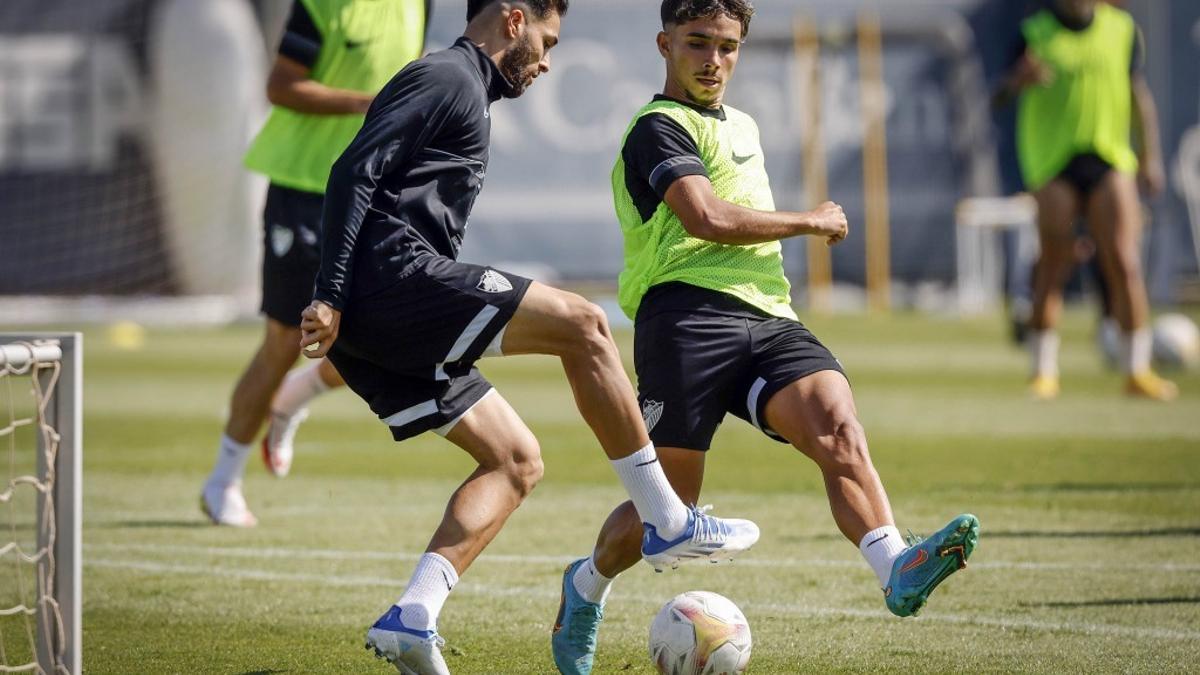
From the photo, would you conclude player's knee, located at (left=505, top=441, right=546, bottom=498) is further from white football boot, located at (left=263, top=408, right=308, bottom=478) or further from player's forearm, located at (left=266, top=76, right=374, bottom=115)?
white football boot, located at (left=263, top=408, right=308, bottom=478)

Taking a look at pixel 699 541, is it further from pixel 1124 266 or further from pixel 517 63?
pixel 1124 266

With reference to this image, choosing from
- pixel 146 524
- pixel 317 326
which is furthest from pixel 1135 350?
pixel 317 326

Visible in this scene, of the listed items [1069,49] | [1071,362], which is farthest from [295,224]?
[1071,362]

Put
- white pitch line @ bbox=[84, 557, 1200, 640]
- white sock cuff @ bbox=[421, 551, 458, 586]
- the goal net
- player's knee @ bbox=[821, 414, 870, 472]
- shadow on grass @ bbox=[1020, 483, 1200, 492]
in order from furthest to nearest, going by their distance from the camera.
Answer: shadow on grass @ bbox=[1020, 483, 1200, 492], white pitch line @ bbox=[84, 557, 1200, 640], player's knee @ bbox=[821, 414, 870, 472], white sock cuff @ bbox=[421, 551, 458, 586], the goal net

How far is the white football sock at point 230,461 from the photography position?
24.0ft

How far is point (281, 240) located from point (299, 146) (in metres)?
0.39

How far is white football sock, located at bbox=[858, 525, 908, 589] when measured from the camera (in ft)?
14.6

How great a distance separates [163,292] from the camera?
951 inches

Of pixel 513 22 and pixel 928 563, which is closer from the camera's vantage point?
pixel 928 563

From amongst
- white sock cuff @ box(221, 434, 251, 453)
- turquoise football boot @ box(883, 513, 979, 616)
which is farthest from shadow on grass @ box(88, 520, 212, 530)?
turquoise football boot @ box(883, 513, 979, 616)

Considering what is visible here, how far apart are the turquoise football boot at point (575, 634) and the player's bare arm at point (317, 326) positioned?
3.35ft

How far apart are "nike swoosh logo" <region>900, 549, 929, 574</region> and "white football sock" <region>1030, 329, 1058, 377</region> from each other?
8.58 meters

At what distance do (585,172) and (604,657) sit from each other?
22892mm

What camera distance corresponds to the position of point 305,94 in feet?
23.1
